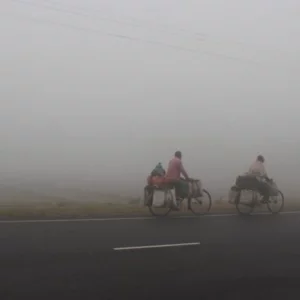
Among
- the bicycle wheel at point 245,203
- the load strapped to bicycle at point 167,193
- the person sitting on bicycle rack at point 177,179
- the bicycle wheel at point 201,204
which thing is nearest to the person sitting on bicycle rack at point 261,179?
the bicycle wheel at point 245,203

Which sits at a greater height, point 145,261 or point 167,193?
point 167,193

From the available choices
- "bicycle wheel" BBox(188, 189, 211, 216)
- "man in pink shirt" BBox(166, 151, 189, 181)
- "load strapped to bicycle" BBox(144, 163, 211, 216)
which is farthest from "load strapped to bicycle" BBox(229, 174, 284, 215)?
"man in pink shirt" BBox(166, 151, 189, 181)

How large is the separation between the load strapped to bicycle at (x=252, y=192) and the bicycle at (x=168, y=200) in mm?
847

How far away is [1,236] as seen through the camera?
10.1m

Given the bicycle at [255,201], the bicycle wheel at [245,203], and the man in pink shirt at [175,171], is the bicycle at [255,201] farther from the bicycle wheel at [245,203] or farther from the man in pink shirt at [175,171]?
the man in pink shirt at [175,171]

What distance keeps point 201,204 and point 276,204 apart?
2.49m

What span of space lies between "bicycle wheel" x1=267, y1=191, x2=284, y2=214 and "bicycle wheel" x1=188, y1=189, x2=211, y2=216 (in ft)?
5.78

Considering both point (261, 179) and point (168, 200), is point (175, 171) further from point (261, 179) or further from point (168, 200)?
point (261, 179)

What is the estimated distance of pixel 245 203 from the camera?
54.1 feet

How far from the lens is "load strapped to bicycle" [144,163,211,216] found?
15.0 metres

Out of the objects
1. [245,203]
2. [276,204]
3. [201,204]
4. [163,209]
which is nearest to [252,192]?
[245,203]

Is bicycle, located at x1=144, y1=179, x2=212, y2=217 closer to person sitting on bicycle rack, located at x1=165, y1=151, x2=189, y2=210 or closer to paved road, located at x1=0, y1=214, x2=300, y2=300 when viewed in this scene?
person sitting on bicycle rack, located at x1=165, y1=151, x2=189, y2=210

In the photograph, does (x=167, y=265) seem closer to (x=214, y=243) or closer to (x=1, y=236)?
(x=214, y=243)

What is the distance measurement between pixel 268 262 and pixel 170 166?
6984mm
